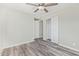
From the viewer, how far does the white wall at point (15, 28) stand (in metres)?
1.84

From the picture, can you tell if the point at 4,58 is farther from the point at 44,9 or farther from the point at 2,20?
the point at 44,9

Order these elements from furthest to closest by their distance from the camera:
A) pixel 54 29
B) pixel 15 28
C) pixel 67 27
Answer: pixel 67 27 < pixel 54 29 < pixel 15 28

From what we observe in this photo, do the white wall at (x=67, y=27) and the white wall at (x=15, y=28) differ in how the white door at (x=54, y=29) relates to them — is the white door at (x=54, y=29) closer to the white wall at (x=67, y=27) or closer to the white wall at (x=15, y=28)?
the white wall at (x=67, y=27)

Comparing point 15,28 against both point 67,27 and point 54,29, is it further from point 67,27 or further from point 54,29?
point 67,27

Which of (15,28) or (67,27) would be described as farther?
(67,27)

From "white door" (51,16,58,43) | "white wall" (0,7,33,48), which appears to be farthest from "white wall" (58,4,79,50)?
"white wall" (0,7,33,48)

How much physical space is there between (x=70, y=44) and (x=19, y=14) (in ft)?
4.29

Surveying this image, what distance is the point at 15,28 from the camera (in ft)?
6.61

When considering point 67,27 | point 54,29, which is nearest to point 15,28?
point 54,29

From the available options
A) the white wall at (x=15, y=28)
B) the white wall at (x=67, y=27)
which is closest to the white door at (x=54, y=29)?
the white wall at (x=67, y=27)

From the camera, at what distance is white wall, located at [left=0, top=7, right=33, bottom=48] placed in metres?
1.84

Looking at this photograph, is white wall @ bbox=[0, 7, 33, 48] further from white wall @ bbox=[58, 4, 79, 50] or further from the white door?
white wall @ bbox=[58, 4, 79, 50]

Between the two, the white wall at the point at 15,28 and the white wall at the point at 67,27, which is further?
the white wall at the point at 67,27

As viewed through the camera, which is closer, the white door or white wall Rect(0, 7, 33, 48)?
white wall Rect(0, 7, 33, 48)
